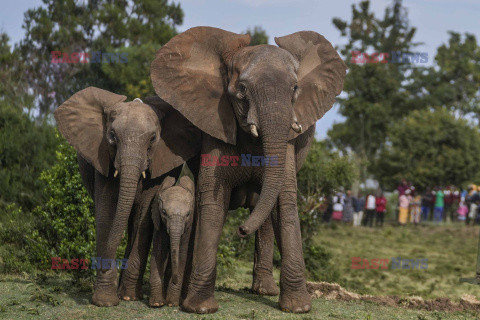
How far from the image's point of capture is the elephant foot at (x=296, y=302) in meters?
8.87

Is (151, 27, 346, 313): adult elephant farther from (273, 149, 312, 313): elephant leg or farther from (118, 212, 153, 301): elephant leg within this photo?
(118, 212, 153, 301): elephant leg

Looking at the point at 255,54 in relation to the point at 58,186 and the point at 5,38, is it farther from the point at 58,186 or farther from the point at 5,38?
the point at 5,38

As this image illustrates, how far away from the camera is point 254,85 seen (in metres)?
8.37

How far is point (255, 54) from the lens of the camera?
28.4 feet

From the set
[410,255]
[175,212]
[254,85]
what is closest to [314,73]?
[254,85]

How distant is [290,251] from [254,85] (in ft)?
7.21

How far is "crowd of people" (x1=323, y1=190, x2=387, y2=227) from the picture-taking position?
98.8 ft

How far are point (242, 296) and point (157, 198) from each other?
226 cm

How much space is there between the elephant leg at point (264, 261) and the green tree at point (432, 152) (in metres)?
32.9

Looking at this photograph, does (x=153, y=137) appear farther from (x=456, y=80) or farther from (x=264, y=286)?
(x=456, y=80)

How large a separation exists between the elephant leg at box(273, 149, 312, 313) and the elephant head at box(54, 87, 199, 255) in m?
1.59

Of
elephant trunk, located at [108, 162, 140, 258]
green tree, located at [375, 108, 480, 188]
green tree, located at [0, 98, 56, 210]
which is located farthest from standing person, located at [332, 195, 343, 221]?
elephant trunk, located at [108, 162, 140, 258]

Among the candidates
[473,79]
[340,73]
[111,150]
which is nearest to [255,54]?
[340,73]

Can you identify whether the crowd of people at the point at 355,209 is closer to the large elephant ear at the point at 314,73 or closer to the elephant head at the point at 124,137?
the large elephant ear at the point at 314,73
